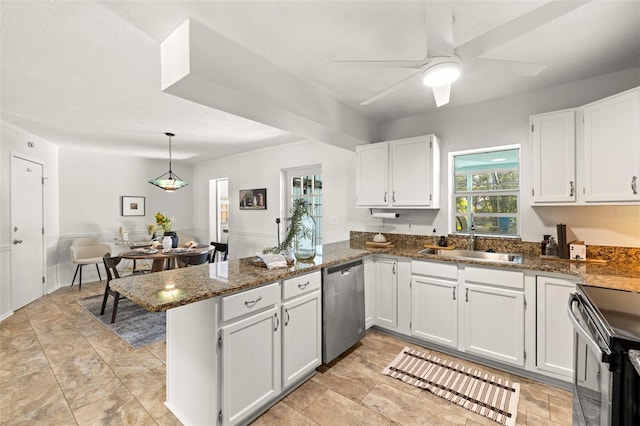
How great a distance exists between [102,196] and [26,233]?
1709 mm

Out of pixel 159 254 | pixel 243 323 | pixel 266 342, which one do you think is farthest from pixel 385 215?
pixel 159 254

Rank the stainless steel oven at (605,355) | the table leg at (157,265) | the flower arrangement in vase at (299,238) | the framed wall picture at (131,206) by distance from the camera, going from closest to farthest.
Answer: the stainless steel oven at (605,355) → the flower arrangement in vase at (299,238) → the table leg at (157,265) → the framed wall picture at (131,206)

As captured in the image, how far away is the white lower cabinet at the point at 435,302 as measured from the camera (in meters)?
2.62

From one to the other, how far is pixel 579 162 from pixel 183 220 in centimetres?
723

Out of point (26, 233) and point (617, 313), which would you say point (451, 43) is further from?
point (26, 233)

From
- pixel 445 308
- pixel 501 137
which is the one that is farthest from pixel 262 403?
pixel 501 137

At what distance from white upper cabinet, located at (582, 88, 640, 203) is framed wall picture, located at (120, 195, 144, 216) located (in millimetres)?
7267

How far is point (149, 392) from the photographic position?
2.14m

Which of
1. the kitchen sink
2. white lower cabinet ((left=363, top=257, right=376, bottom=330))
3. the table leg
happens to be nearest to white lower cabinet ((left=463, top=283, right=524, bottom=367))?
the kitchen sink

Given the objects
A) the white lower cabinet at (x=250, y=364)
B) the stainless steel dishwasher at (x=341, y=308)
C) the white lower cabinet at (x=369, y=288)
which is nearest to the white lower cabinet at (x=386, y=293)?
the white lower cabinet at (x=369, y=288)

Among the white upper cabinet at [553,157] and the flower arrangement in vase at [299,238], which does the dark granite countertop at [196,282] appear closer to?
the flower arrangement in vase at [299,238]

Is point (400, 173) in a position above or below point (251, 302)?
above

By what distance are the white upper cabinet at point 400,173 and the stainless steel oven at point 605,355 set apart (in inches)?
65.1

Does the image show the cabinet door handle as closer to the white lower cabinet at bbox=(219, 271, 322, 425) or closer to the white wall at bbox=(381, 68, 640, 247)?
the white lower cabinet at bbox=(219, 271, 322, 425)
